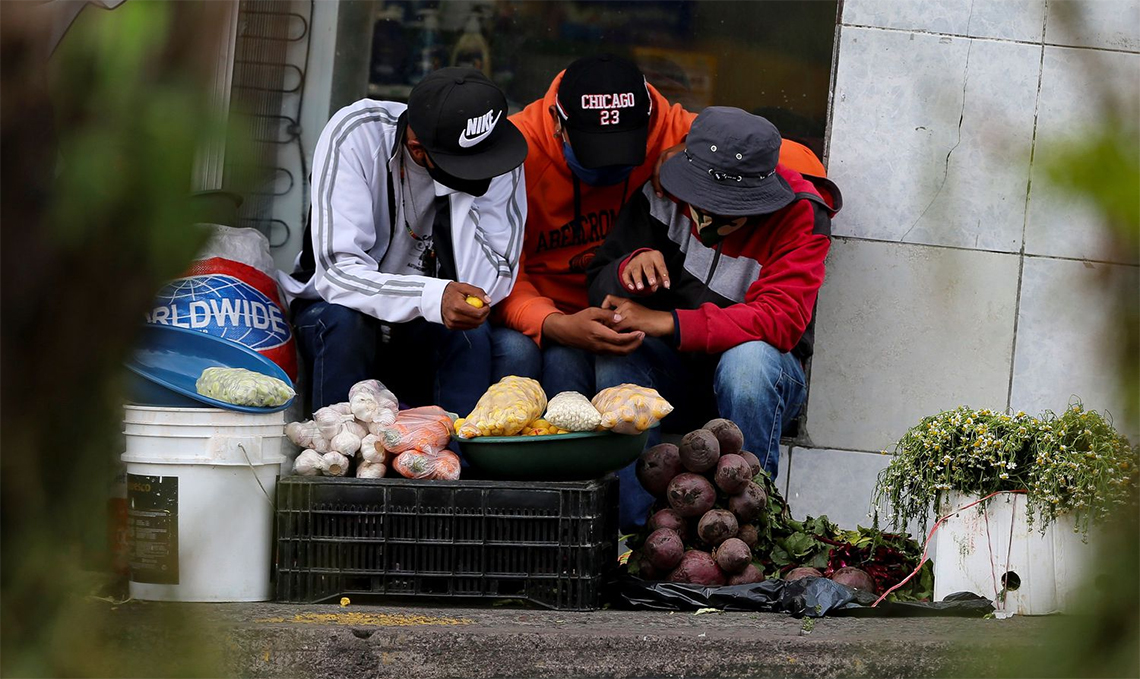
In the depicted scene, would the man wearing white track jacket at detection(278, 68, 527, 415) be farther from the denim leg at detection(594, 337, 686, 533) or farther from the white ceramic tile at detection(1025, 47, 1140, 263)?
the white ceramic tile at detection(1025, 47, 1140, 263)

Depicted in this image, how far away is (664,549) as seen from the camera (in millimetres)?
3021

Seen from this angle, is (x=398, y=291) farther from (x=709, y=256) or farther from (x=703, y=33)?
(x=703, y=33)

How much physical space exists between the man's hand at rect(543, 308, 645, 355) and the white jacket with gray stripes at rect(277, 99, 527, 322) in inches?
9.9

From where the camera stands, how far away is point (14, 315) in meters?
0.73

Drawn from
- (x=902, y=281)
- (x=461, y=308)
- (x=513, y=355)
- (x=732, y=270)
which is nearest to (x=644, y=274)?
(x=732, y=270)

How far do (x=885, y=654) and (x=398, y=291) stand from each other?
1667 mm

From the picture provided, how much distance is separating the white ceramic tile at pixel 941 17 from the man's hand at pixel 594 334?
1631 millimetres

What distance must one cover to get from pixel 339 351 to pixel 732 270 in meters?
1.28

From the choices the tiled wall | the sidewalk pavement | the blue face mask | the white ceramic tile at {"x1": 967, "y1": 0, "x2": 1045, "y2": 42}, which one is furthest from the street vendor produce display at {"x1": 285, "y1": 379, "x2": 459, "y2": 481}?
the white ceramic tile at {"x1": 967, "y1": 0, "x2": 1045, "y2": 42}

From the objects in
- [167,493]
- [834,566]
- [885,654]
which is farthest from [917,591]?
[167,493]

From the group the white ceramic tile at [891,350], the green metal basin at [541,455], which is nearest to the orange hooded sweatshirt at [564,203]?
the white ceramic tile at [891,350]

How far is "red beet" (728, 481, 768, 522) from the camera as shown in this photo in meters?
3.08

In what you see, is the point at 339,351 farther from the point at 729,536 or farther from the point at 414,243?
the point at 729,536

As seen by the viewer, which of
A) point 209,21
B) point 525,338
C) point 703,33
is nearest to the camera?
point 209,21
